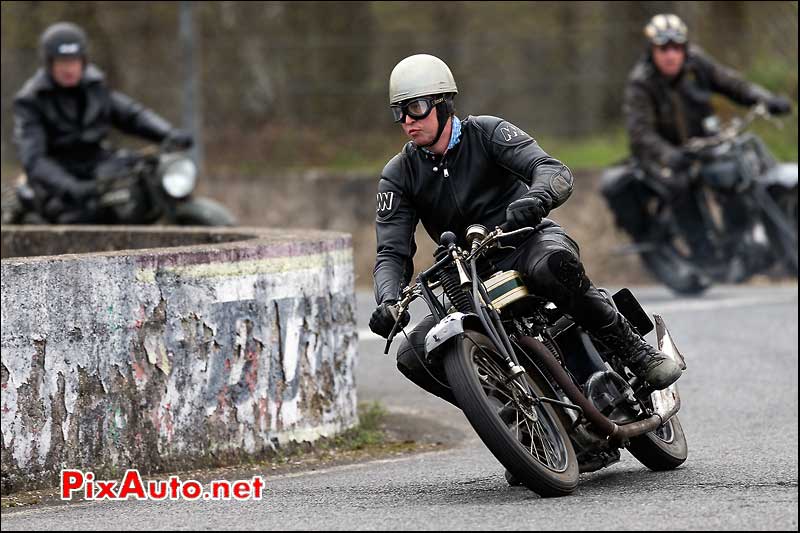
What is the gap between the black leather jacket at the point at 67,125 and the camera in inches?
552

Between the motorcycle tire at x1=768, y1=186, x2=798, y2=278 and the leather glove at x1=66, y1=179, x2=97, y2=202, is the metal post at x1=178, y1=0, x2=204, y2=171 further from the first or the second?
the motorcycle tire at x1=768, y1=186, x2=798, y2=278

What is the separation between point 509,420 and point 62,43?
8.46 m

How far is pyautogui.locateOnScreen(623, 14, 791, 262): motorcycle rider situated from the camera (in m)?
14.5

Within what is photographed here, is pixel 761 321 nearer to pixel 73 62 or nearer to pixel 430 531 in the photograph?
pixel 73 62

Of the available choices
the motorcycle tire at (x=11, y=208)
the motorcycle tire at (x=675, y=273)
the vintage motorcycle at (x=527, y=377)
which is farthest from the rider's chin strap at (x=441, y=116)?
the motorcycle tire at (x=675, y=273)

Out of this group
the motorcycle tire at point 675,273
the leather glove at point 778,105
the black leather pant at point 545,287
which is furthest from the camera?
the motorcycle tire at point 675,273

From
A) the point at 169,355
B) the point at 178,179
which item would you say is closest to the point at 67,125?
the point at 178,179

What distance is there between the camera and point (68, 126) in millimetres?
14266

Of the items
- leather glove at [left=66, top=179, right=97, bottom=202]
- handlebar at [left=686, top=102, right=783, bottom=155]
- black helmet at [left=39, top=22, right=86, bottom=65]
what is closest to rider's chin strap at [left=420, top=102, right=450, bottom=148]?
leather glove at [left=66, top=179, right=97, bottom=202]

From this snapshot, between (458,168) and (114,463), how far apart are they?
6.35ft

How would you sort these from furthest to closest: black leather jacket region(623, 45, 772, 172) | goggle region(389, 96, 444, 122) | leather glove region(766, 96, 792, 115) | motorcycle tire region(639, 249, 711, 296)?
motorcycle tire region(639, 249, 711, 296), black leather jacket region(623, 45, 772, 172), leather glove region(766, 96, 792, 115), goggle region(389, 96, 444, 122)

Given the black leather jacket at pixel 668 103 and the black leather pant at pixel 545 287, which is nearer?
the black leather pant at pixel 545 287

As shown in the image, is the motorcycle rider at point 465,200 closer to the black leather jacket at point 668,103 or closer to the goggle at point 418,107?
the goggle at point 418,107

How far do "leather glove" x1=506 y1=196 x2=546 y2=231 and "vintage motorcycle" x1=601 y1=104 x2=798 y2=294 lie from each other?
7.91 metres
